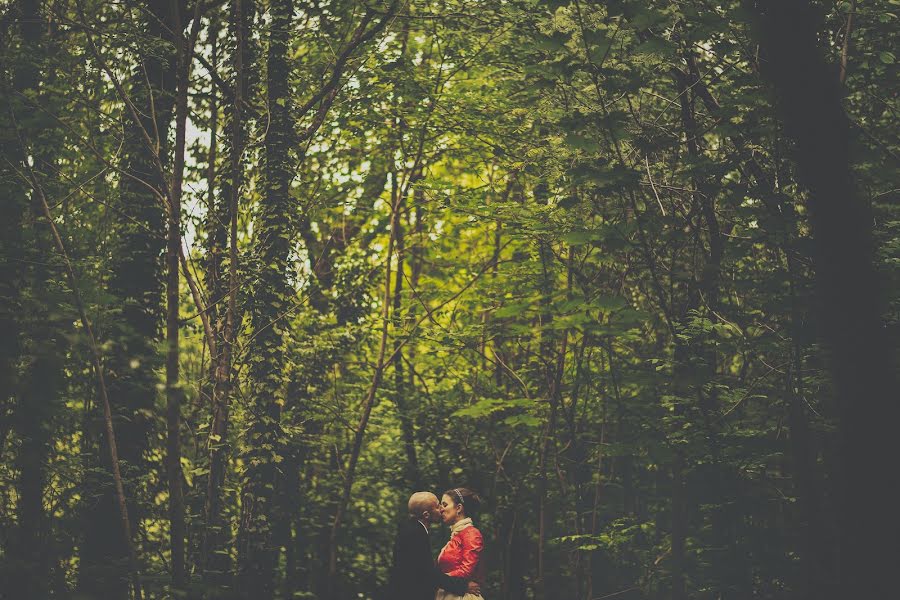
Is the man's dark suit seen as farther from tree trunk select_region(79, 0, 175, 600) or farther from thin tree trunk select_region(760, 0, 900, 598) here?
thin tree trunk select_region(760, 0, 900, 598)

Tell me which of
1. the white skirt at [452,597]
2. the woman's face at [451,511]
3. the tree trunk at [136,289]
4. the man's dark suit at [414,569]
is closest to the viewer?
the man's dark suit at [414,569]

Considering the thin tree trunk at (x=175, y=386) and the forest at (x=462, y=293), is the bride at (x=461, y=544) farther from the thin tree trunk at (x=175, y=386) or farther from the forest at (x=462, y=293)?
→ the thin tree trunk at (x=175, y=386)

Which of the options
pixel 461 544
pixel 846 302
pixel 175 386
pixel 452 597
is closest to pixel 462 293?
pixel 461 544

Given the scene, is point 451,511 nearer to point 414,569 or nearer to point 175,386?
point 414,569

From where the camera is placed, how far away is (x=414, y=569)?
18.0ft

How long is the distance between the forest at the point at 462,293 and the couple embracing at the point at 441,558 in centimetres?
134

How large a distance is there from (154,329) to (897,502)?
7.82 metres

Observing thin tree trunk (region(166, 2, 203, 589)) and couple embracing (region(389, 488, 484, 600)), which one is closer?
thin tree trunk (region(166, 2, 203, 589))

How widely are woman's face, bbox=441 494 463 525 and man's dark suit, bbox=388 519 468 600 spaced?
0.43 m

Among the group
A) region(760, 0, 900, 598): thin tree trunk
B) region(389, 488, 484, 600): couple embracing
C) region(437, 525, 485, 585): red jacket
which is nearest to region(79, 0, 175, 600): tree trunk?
region(389, 488, 484, 600): couple embracing

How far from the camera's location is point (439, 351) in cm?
1013

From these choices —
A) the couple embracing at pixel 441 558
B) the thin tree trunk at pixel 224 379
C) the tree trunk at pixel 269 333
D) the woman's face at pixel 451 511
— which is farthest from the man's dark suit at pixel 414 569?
the tree trunk at pixel 269 333

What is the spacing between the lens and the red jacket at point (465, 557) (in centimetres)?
585

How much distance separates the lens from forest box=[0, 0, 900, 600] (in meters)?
4.37
